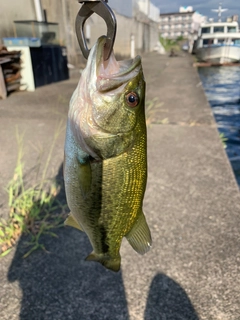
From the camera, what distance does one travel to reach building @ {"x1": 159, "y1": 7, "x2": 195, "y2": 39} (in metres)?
68.6

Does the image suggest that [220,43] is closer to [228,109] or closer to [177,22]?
[228,109]

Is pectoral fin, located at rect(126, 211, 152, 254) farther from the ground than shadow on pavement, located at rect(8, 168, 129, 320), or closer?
farther from the ground

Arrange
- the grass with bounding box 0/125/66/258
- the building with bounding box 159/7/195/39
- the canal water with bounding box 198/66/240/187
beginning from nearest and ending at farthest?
1. the grass with bounding box 0/125/66/258
2. the canal water with bounding box 198/66/240/187
3. the building with bounding box 159/7/195/39

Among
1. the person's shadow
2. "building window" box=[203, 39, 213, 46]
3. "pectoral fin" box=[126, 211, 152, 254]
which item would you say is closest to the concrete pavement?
the person's shadow

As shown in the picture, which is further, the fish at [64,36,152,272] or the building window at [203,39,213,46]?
the building window at [203,39,213,46]

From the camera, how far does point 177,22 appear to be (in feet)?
Result: 230

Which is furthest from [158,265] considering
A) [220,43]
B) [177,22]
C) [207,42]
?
[177,22]

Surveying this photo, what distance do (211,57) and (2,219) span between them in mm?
28012

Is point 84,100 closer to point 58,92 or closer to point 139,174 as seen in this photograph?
point 139,174

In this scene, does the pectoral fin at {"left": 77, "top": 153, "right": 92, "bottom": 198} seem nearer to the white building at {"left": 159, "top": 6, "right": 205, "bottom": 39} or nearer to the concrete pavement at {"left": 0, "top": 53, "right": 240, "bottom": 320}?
the concrete pavement at {"left": 0, "top": 53, "right": 240, "bottom": 320}

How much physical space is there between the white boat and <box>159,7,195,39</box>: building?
43.1 m

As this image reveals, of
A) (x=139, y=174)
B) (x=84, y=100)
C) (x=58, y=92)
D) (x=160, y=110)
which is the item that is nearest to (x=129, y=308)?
(x=139, y=174)

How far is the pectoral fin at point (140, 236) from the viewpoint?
1332 mm

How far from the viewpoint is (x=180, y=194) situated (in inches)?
158
